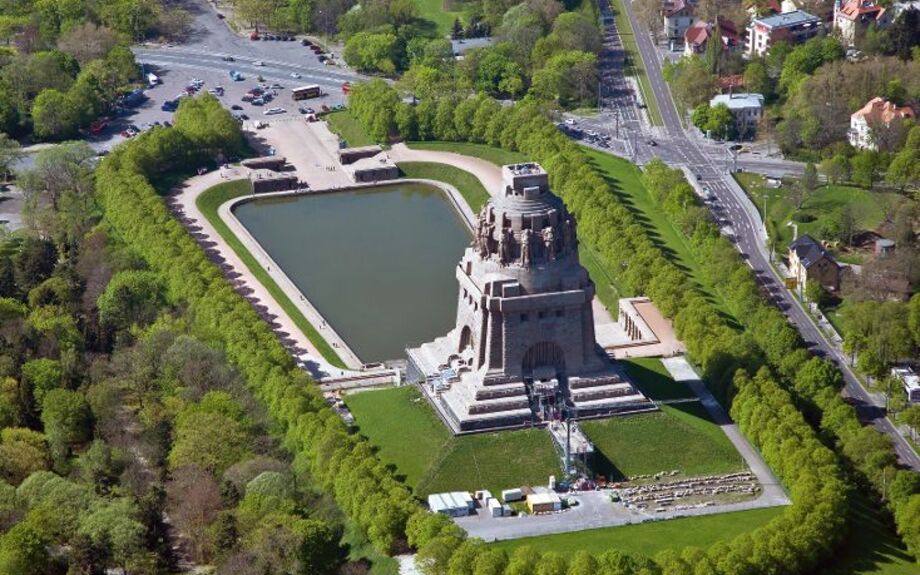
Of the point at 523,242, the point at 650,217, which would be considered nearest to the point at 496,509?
the point at 523,242

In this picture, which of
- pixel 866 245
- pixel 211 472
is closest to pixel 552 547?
pixel 211 472

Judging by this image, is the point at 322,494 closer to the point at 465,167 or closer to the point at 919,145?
the point at 465,167

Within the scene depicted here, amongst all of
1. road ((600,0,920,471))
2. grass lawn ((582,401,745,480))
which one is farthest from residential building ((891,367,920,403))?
grass lawn ((582,401,745,480))

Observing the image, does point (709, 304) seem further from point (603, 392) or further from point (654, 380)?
point (603, 392)

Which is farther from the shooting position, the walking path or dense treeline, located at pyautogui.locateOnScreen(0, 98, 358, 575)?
the walking path

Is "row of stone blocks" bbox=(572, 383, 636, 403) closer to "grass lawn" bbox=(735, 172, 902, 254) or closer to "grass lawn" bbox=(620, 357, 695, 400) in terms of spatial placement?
"grass lawn" bbox=(620, 357, 695, 400)

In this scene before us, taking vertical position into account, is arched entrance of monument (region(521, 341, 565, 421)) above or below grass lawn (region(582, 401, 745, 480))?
above

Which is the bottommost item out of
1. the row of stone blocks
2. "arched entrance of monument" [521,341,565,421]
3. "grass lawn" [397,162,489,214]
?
"grass lawn" [397,162,489,214]
